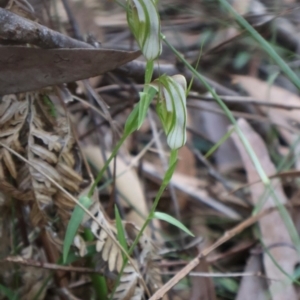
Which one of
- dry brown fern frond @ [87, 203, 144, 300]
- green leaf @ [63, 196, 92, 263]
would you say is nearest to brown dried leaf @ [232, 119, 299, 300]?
dry brown fern frond @ [87, 203, 144, 300]

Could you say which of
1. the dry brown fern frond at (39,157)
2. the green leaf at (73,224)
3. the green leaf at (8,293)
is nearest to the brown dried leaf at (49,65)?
the dry brown fern frond at (39,157)

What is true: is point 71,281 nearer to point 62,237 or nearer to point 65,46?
point 62,237

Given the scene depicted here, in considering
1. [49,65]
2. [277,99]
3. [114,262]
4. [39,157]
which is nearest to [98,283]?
[114,262]

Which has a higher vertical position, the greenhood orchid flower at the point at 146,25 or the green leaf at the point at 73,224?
the greenhood orchid flower at the point at 146,25

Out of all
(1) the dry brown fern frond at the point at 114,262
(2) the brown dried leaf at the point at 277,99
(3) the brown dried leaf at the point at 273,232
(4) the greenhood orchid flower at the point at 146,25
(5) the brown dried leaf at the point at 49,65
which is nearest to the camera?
(4) the greenhood orchid flower at the point at 146,25

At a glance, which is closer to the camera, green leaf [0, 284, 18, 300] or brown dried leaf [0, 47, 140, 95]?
brown dried leaf [0, 47, 140, 95]

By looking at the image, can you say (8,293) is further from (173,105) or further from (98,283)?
(173,105)

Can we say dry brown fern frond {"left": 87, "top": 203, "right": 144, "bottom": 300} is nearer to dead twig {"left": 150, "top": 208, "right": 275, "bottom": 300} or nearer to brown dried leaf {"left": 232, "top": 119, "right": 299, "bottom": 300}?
dead twig {"left": 150, "top": 208, "right": 275, "bottom": 300}

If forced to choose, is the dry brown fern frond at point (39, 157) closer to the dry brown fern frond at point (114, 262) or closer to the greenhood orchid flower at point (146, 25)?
the dry brown fern frond at point (114, 262)
